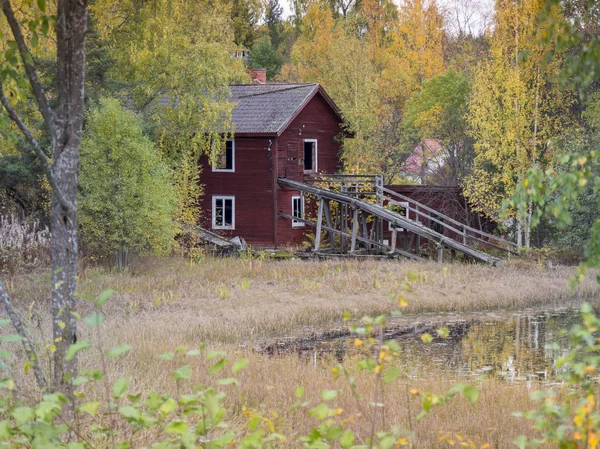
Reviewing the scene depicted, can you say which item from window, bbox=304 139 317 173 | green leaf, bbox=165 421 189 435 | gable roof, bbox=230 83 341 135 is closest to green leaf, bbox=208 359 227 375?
green leaf, bbox=165 421 189 435

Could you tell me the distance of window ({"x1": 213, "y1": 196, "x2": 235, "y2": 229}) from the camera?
105 ft

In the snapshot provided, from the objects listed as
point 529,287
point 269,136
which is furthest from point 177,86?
point 529,287

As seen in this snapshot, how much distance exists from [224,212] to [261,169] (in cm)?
225

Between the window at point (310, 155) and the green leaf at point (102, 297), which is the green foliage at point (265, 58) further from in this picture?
the green leaf at point (102, 297)

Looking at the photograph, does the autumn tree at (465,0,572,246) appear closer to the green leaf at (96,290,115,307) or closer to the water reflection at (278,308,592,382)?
the water reflection at (278,308,592,382)

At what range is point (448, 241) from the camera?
26250mm


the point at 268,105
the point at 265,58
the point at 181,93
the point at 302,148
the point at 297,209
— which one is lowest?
the point at 297,209

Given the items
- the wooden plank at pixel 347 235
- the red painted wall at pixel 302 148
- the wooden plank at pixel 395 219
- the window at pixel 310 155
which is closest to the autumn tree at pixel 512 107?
the wooden plank at pixel 395 219

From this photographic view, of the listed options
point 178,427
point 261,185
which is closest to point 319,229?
point 261,185

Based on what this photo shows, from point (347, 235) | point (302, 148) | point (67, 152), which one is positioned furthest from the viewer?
point (302, 148)

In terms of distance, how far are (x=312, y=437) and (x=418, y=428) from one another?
4145 millimetres

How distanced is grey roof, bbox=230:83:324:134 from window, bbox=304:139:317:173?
193 cm

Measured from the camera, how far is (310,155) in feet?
113

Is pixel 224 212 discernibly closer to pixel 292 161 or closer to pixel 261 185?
pixel 261 185
